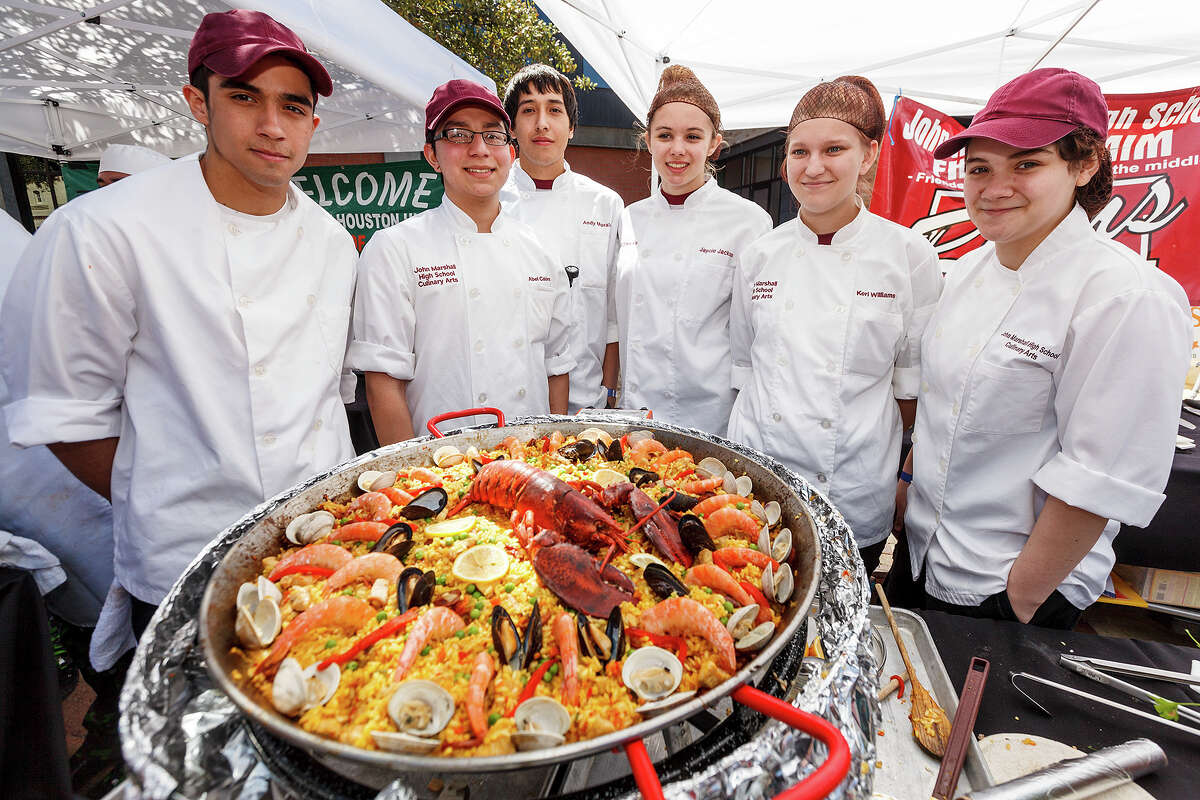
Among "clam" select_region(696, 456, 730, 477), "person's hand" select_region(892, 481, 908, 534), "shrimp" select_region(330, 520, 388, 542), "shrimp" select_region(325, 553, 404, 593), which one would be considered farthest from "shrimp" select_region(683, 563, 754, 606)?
"person's hand" select_region(892, 481, 908, 534)

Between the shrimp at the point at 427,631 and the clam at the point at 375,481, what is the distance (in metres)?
0.67

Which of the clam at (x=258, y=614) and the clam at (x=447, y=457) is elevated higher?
the clam at (x=447, y=457)

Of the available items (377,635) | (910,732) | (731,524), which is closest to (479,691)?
(377,635)

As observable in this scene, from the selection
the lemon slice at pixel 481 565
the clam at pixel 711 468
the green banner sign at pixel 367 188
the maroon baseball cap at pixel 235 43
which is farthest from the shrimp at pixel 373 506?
the green banner sign at pixel 367 188

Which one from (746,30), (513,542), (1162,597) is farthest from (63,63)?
(1162,597)

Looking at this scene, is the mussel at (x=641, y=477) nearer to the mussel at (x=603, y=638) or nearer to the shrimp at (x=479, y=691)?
the mussel at (x=603, y=638)

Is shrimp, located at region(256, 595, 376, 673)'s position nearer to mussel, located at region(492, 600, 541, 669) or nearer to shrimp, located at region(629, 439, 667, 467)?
mussel, located at region(492, 600, 541, 669)

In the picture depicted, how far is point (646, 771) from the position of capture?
34.4 inches

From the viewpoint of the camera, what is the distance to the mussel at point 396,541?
163cm

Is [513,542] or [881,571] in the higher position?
[513,542]

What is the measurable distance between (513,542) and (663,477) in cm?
66

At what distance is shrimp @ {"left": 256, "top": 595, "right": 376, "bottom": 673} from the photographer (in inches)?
49.4

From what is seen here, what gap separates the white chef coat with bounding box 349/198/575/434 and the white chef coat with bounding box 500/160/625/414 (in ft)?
2.52

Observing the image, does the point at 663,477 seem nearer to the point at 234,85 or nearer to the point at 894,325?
the point at 894,325
